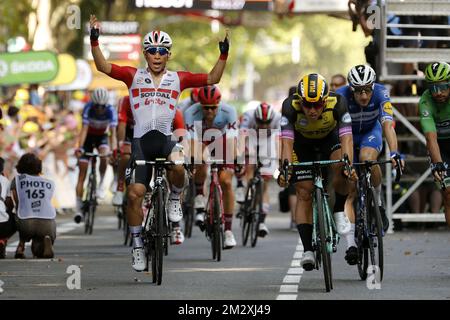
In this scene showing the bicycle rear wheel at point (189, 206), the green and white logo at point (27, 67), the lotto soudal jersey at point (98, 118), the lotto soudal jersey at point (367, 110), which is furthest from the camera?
the green and white logo at point (27, 67)

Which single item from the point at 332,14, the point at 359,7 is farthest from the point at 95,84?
the point at 359,7

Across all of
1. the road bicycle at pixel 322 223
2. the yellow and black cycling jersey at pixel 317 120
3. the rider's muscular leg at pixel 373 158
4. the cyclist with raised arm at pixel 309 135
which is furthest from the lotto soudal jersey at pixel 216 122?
the road bicycle at pixel 322 223

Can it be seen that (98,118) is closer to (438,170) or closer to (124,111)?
(124,111)

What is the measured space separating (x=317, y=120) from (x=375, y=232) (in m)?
1.09

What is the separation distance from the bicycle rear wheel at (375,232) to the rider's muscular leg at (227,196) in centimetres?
413

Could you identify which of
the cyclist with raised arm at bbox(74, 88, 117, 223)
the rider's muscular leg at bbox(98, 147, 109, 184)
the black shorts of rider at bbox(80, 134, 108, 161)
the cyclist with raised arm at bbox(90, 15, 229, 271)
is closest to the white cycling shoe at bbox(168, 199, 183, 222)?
the cyclist with raised arm at bbox(90, 15, 229, 271)

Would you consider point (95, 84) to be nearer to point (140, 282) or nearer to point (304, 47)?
point (140, 282)

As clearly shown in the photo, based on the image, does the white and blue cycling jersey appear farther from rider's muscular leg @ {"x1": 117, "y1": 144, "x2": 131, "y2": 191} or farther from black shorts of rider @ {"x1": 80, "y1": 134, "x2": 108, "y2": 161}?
black shorts of rider @ {"x1": 80, "y1": 134, "x2": 108, "y2": 161}

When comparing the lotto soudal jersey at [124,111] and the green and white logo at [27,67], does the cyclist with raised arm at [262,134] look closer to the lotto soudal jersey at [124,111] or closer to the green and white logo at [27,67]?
the lotto soudal jersey at [124,111]

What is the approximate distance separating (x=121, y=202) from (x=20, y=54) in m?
5.63

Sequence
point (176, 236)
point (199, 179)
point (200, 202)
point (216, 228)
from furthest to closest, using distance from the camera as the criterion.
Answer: point (199, 179) → point (200, 202) → point (216, 228) → point (176, 236)

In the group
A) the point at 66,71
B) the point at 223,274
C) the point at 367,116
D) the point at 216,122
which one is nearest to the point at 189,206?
the point at 216,122

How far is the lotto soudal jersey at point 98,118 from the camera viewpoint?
2291 cm

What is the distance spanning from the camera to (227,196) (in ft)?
61.0
